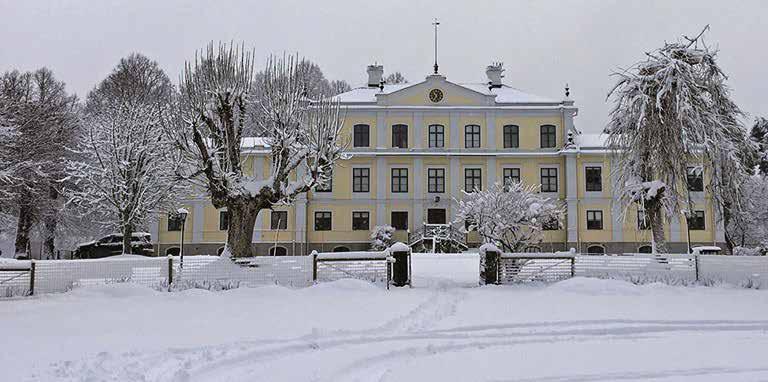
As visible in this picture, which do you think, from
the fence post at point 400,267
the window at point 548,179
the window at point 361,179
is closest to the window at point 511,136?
the window at point 548,179

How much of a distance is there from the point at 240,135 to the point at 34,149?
14516 mm

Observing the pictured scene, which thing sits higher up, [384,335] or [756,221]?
Result: [756,221]

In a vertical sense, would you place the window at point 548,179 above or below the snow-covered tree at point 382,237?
above

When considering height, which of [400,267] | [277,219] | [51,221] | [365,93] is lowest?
[400,267]

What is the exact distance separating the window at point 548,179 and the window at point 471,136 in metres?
4.39

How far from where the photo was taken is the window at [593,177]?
1457 inches

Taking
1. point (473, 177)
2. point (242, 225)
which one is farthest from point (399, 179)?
point (242, 225)

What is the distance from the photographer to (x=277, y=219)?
37.3 meters

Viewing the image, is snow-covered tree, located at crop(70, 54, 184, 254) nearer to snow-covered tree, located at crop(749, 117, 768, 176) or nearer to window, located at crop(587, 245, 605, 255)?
window, located at crop(587, 245, 605, 255)

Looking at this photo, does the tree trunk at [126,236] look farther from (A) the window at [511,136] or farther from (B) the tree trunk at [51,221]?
(A) the window at [511,136]

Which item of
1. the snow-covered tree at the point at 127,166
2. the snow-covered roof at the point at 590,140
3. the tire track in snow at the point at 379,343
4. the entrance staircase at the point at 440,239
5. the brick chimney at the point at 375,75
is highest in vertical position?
the brick chimney at the point at 375,75

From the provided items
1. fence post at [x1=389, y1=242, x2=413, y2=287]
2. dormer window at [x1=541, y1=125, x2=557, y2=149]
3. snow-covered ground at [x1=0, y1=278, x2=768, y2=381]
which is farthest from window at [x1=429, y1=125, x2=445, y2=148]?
snow-covered ground at [x1=0, y1=278, x2=768, y2=381]

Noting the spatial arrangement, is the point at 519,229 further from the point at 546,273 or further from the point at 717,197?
the point at 546,273

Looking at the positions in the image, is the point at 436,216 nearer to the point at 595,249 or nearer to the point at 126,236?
the point at 595,249
